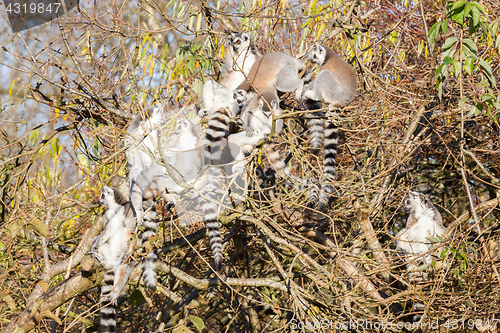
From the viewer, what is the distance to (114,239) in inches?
158

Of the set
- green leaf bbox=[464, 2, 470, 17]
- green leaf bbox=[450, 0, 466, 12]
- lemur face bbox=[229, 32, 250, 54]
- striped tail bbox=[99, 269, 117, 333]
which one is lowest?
striped tail bbox=[99, 269, 117, 333]

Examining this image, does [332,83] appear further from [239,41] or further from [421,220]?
[421,220]

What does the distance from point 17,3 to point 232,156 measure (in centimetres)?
286

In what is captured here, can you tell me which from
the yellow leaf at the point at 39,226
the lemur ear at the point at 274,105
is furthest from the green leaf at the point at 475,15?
the yellow leaf at the point at 39,226

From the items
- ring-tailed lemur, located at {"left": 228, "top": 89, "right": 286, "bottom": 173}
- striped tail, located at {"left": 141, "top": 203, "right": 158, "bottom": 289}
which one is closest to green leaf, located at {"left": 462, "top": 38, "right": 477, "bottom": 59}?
ring-tailed lemur, located at {"left": 228, "top": 89, "right": 286, "bottom": 173}

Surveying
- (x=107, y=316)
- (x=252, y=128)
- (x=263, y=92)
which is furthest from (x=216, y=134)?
(x=107, y=316)

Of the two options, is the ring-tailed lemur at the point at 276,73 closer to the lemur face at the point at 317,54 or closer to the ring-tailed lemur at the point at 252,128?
the lemur face at the point at 317,54

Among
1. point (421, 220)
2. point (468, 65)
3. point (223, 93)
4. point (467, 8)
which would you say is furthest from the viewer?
point (421, 220)

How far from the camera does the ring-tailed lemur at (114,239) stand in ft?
12.0

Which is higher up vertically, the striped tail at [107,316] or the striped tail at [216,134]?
the striped tail at [216,134]

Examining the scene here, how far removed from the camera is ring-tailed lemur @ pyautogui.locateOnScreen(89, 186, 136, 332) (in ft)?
12.0

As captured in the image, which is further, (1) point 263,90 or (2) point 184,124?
(1) point 263,90

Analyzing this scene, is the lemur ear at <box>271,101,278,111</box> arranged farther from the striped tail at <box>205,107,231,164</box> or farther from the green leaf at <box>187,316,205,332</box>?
the green leaf at <box>187,316,205,332</box>

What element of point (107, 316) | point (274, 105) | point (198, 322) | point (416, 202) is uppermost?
point (274, 105)
